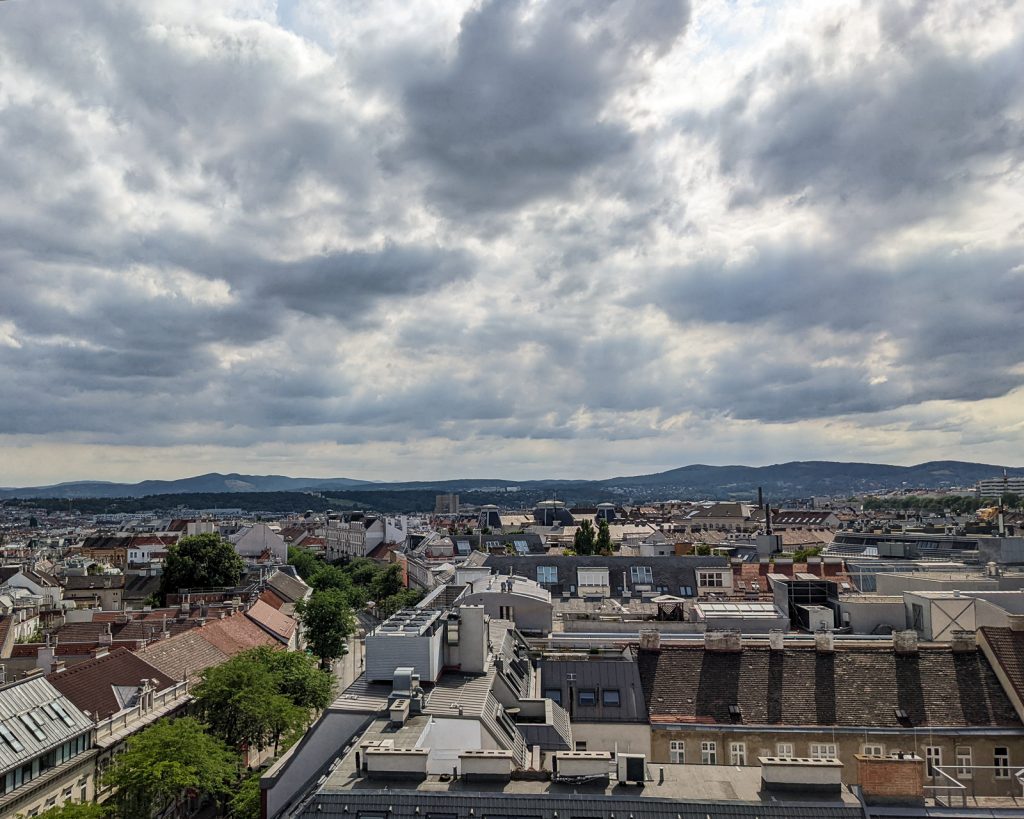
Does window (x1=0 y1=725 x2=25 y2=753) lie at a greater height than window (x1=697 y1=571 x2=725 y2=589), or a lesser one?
lesser

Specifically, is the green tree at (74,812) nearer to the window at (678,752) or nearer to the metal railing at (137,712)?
the metal railing at (137,712)

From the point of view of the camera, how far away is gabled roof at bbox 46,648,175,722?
5212cm

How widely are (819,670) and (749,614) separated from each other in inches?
680

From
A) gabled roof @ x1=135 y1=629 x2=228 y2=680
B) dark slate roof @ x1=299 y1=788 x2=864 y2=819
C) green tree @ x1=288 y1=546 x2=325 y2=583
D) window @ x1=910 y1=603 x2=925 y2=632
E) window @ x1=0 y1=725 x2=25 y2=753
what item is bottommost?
green tree @ x1=288 y1=546 x2=325 y2=583

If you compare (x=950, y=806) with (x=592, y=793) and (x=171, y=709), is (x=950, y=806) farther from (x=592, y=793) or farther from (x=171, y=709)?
(x=171, y=709)

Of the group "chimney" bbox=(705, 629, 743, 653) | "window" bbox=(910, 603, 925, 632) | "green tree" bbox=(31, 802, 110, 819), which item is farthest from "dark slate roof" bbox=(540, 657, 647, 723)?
"green tree" bbox=(31, 802, 110, 819)

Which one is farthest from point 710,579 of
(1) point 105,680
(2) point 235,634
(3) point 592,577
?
(1) point 105,680

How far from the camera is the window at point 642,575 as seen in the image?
307 feet

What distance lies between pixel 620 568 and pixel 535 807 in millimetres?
75419

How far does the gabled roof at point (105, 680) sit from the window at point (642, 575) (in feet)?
163

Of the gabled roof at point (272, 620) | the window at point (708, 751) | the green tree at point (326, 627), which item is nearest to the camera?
the window at point (708, 751)

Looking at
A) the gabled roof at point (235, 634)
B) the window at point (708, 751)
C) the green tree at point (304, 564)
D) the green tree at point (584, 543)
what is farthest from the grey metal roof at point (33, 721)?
the green tree at point (304, 564)

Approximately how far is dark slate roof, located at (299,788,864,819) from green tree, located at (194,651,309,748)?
3347 cm

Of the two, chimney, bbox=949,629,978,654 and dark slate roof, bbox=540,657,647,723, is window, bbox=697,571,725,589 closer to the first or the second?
chimney, bbox=949,629,978,654
